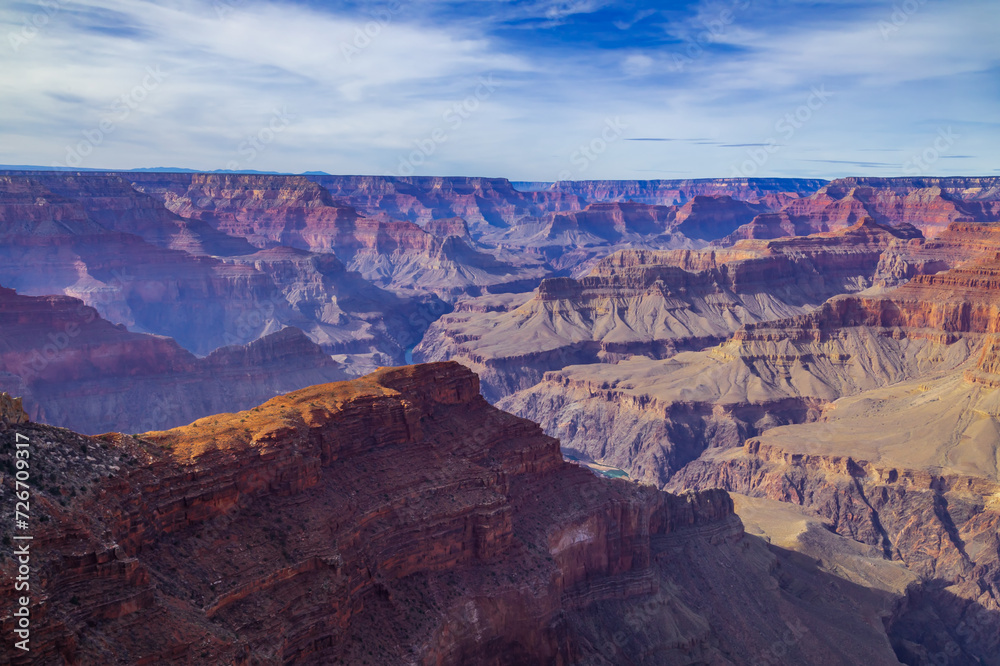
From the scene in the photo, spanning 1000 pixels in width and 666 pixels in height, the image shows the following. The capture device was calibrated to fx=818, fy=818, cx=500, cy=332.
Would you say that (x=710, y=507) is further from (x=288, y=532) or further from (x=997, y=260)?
(x=997, y=260)

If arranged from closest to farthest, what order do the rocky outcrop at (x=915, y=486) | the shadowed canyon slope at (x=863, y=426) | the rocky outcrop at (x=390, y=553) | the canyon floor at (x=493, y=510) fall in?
the rocky outcrop at (x=390, y=553)
the canyon floor at (x=493, y=510)
the rocky outcrop at (x=915, y=486)
the shadowed canyon slope at (x=863, y=426)

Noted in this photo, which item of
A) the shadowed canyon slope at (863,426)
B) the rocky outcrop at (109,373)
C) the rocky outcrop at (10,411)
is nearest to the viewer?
the rocky outcrop at (10,411)

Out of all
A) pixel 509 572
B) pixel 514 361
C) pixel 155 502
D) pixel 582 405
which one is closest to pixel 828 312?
pixel 582 405

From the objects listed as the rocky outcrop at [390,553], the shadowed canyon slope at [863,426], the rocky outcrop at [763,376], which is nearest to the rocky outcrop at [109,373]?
the rocky outcrop at [763,376]

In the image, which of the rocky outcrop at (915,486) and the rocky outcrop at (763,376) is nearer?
Result: the rocky outcrop at (915,486)

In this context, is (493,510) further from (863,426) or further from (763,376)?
(763,376)

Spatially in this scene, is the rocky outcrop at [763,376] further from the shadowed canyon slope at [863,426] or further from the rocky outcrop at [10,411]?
the rocky outcrop at [10,411]

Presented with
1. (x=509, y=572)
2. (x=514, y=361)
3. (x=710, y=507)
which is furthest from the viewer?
(x=514, y=361)
